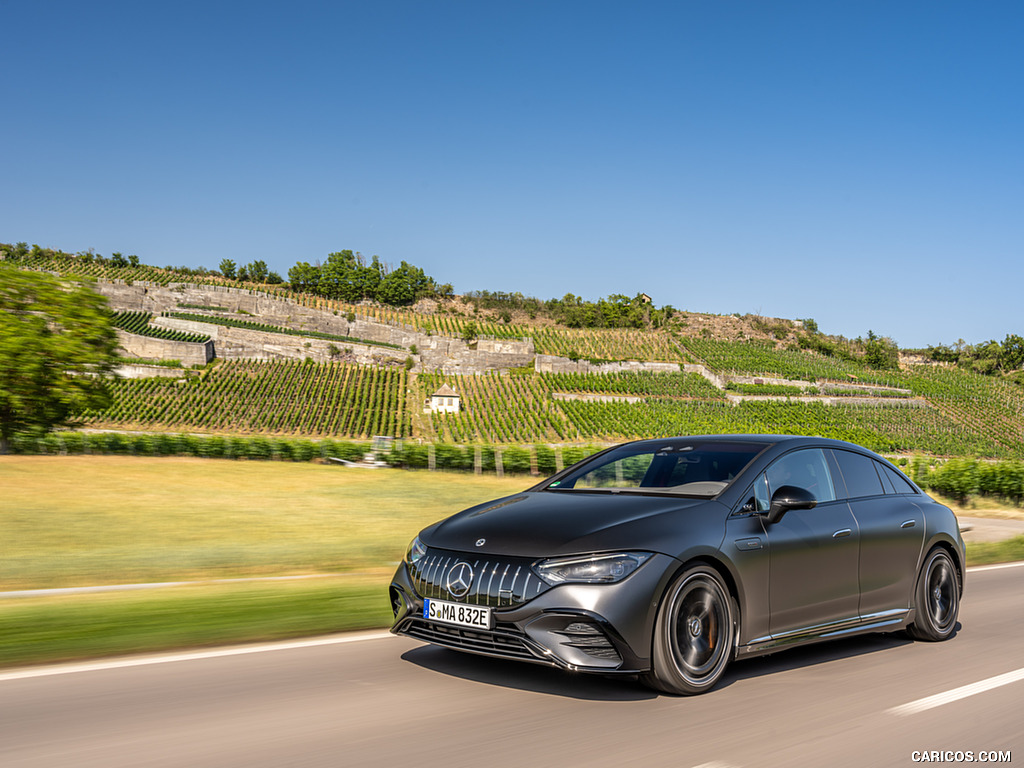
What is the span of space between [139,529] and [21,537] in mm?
2466

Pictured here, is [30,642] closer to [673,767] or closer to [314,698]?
[314,698]

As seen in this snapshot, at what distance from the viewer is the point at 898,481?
686cm

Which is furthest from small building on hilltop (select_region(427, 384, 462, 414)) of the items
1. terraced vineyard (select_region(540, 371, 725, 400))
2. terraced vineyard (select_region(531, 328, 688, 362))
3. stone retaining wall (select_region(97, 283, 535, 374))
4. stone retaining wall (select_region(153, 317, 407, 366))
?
stone retaining wall (select_region(153, 317, 407, 366))

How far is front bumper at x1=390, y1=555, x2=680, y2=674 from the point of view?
439cm

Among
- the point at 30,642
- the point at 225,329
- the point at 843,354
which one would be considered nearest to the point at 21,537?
the point at 30,642

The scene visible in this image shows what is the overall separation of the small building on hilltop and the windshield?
80651 millimetres

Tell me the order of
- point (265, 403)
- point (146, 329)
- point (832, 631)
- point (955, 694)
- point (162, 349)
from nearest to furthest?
point (955, 694), point (832, 631), point (265, 403), point (162, 349), point (146, 329)

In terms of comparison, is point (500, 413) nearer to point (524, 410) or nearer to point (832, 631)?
point (524, 410)

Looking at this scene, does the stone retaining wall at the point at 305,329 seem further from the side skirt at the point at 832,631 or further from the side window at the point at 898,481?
the side skirt at the point at 832,631

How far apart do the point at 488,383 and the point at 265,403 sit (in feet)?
89.0

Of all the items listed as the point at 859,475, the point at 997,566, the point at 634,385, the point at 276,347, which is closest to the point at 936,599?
the point at 859,475

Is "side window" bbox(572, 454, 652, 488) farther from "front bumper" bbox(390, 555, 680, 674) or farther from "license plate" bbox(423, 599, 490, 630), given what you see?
"license plate" bbox(423, 599, 490, 630)

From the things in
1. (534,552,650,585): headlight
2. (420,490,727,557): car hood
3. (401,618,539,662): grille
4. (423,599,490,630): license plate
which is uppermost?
(420,490,727,557): car hood

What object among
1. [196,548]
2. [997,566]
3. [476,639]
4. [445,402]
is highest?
[445,402]
